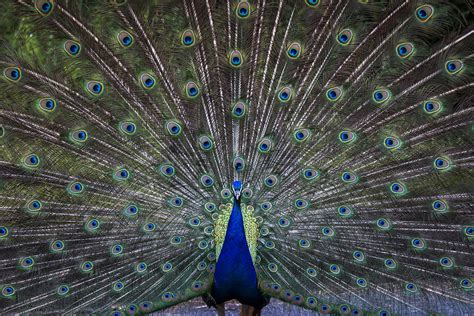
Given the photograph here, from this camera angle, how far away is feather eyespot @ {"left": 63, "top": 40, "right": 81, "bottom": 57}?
3.25 m

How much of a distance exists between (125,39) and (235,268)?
1.47 m

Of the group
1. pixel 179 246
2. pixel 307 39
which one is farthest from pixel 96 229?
pixel 307 39

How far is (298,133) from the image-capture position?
12.0 feet

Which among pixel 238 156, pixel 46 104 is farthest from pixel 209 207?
pixel 46 104

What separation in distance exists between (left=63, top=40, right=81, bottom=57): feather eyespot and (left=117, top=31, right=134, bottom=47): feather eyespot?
0.22 m

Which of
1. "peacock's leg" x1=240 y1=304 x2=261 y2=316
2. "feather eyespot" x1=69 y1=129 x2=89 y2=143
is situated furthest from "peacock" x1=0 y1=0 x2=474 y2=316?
"peacock's leg" x1=240 y1=304 x2=261 y2=316

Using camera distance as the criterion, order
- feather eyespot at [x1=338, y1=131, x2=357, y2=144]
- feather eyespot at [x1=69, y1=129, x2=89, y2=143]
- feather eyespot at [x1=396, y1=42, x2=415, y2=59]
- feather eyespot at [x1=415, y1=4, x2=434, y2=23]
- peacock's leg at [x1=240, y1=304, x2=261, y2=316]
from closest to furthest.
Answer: feather eyespot at [x1=415, y1=4, x2=434, y2=23]
feather eyespot at [x1=396, y1=42, x2=415, y2=59]
feather eyespot at [x1=69, y1=129, x2=89, y2=143]
feather eyespot at [x1=338, y1=131, x2=357, y2=144]
peacock's leg at [x1=240, y1=304, x2=261, y2=316]

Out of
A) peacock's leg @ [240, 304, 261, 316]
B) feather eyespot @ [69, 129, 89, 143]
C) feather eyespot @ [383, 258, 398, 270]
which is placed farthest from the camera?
peacock's leg @ [240, 304, 261, 316]

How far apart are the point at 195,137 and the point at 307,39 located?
2.82ft

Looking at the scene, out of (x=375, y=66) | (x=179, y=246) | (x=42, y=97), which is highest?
(x=375, y=66)

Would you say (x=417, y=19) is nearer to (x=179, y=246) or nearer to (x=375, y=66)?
(x=375, y=66)

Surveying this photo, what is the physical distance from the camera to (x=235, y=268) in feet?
12.1

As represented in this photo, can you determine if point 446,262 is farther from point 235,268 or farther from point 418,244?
point 235,268

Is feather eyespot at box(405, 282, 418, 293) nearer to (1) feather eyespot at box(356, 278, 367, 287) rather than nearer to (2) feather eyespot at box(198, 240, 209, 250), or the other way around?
(1) feather eyespot at box(356, 278, 367, 287)
